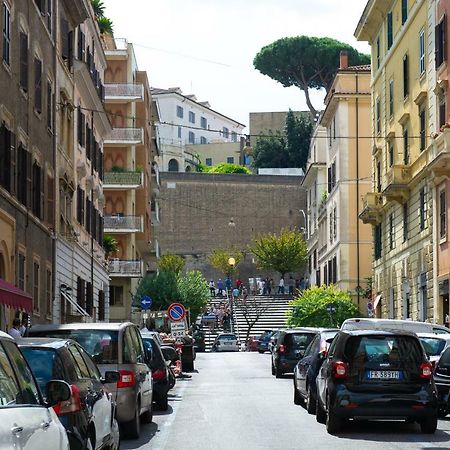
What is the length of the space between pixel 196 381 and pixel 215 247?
76.4 meters

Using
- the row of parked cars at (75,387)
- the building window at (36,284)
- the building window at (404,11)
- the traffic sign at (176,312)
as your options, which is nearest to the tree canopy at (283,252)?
the building window at (404,11)

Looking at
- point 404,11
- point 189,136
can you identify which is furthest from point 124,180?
point 189,136

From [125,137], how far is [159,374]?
50334mm

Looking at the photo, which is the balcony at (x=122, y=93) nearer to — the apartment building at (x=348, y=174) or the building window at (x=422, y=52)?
the apartment building at (x=348, y=174)

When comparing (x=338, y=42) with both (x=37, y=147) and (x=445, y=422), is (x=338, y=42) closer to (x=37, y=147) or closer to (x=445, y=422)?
(x=37, y=147)

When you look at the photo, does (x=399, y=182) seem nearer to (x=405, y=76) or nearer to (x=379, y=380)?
(x=405, y=76)

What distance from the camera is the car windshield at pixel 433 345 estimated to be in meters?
24.1

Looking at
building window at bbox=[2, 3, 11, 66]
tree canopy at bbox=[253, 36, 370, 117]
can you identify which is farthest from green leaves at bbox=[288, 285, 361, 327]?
tree canopy at bbox=[253, 36, 370, 117]

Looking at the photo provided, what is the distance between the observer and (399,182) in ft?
153

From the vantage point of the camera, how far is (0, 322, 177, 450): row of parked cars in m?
7.46

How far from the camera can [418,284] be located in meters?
45.3

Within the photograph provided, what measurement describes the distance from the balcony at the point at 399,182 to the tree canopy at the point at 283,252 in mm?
55656

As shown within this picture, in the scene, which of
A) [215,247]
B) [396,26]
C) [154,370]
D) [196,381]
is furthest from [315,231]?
[154,370]

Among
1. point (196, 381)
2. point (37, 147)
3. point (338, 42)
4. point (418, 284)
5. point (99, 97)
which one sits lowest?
point (196, 381)
